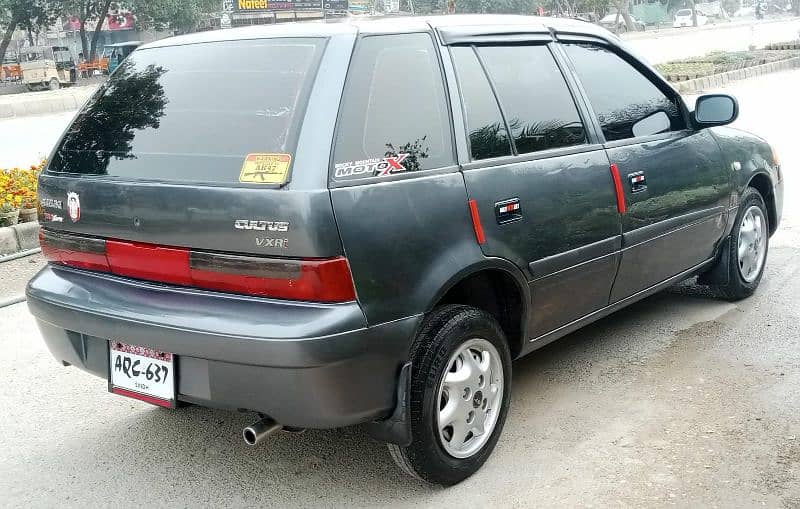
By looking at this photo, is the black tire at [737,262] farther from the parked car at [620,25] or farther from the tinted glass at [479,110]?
the parked car at [620,25]

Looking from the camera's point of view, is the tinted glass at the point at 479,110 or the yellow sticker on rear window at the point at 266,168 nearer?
the yellow sticker on rear window at the point at 266,168

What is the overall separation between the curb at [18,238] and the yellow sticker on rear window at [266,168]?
192 inches

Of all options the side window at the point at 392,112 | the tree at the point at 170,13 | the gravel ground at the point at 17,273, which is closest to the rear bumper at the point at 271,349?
the side window at the point at 392,112

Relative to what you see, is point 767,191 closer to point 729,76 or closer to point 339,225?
point 339,225

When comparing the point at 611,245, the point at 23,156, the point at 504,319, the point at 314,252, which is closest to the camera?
the point at 314,252

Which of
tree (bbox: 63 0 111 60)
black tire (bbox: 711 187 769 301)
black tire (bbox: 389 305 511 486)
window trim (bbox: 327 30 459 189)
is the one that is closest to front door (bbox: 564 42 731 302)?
black tire (bbox: 711 187 769 301)

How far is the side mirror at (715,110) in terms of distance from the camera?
4512 millimetres

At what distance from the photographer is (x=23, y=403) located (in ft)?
13.7

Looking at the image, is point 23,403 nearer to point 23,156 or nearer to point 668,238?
point 668,238

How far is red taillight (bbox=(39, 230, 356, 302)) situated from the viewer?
2719 mm

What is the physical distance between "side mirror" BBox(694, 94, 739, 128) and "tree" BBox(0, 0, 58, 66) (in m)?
39.5

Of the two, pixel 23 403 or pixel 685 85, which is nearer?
pixel 23 403

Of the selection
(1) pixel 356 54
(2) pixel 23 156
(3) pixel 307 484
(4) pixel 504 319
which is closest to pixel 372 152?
(1) pixel 356 54

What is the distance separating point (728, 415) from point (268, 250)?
221cm
